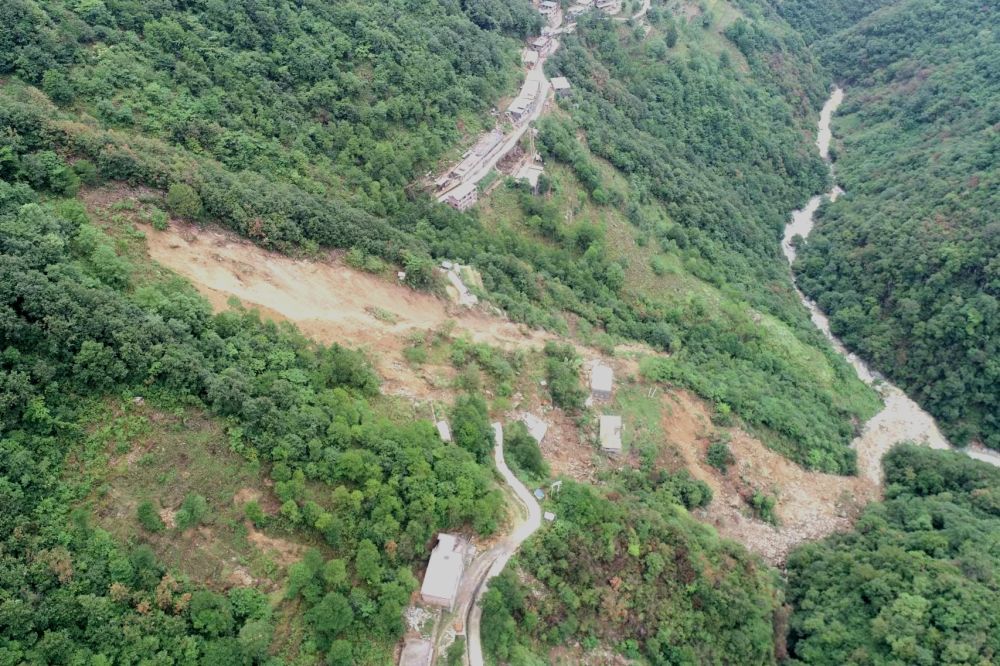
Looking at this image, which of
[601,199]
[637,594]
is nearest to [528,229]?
[601,199]

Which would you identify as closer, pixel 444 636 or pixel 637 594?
pixel 444 636

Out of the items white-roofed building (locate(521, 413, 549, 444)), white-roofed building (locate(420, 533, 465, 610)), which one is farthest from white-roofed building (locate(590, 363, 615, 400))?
white-roofed building (locate(420, 533, 465, 610))

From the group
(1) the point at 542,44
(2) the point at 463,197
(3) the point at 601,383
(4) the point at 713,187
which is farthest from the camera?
(1) the point at 542,44

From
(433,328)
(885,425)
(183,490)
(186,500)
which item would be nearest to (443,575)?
(186,500)

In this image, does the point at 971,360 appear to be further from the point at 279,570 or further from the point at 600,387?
the point at 279,570

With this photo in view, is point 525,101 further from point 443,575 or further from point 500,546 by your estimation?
point 443,575
